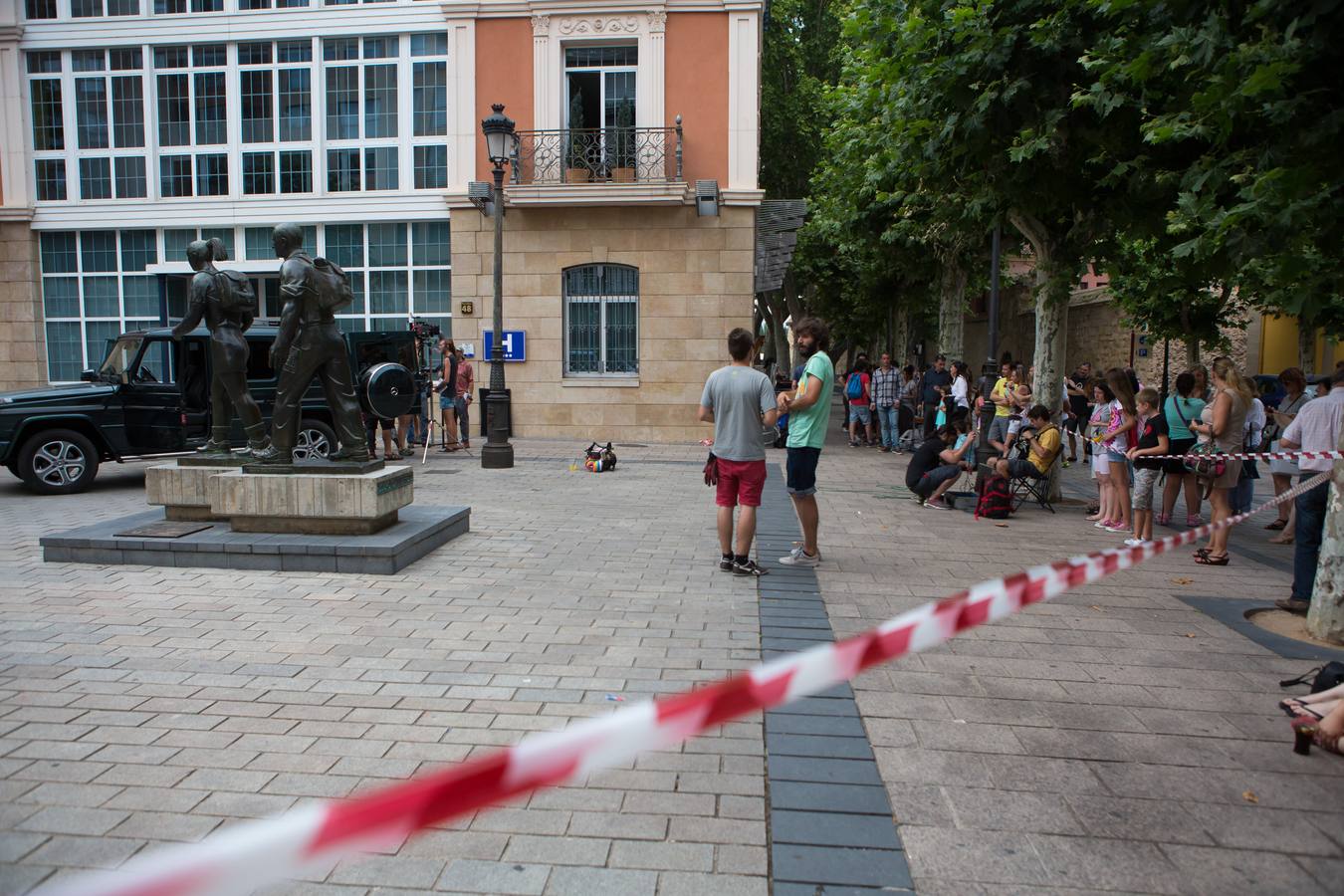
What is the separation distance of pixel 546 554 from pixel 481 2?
14540 mm

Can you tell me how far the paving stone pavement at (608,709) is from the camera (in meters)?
3.01

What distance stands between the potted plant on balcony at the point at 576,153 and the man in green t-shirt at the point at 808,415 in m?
12.1

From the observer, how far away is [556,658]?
4945 mm

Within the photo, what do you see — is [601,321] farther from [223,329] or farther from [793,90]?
[793,90]

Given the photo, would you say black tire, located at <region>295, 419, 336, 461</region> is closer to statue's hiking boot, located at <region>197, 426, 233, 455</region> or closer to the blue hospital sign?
statue's hiking boot, located at <region>197, 426, 233, 455</region>

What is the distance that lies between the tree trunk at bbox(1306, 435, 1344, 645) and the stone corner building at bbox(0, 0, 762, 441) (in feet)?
Result: 42.5

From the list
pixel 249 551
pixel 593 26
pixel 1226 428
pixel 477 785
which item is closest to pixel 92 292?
pixel 593 26

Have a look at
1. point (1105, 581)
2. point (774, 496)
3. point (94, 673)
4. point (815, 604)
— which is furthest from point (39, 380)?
point (1105, 581)

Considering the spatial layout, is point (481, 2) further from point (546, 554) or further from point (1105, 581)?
point (1105, 581)

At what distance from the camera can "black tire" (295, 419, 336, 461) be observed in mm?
12289

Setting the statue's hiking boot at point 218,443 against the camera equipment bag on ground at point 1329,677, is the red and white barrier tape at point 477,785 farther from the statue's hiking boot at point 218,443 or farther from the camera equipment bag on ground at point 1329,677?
the statue's hiking boot at point 218,443

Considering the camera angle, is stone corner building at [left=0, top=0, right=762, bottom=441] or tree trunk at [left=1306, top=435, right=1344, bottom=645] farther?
stone corner building at [left=0, top=0, right=762, bottom=441]

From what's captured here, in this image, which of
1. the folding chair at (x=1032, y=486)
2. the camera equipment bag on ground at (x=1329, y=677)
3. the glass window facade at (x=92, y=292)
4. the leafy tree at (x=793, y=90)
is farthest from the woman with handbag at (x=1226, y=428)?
the leafy tree at (x=793, y=90)

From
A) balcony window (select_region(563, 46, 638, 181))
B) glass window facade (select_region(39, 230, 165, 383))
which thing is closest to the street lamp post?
balcony window (select_region(563, 46, 638, 181))
